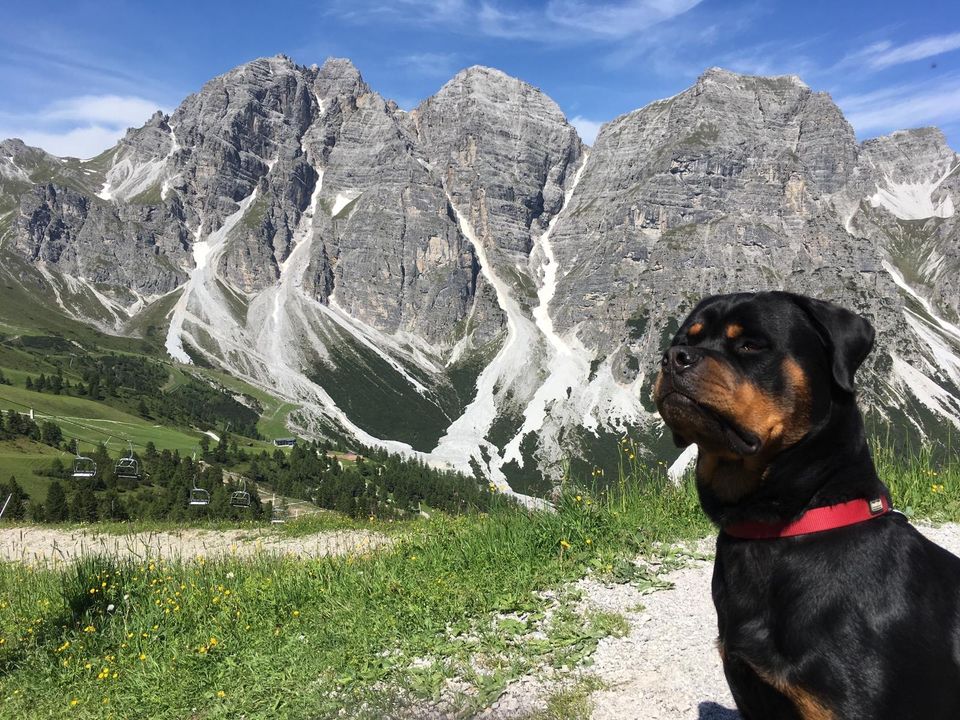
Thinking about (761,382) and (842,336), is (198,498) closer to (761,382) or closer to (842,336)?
(761,382)

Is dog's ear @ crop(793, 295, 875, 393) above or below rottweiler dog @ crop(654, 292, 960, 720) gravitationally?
above

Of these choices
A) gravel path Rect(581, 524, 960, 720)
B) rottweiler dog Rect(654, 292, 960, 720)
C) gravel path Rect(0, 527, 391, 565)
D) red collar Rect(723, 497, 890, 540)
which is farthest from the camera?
gravel path Rect(0, 527, 391, 565)

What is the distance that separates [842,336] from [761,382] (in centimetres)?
63

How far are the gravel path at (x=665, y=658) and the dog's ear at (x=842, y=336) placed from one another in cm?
359

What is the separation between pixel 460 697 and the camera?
248 inches

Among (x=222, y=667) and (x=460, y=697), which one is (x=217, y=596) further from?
(x=460, y=697)

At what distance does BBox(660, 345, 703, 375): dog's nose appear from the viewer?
152 inches

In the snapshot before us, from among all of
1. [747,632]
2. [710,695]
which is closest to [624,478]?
[710,695]

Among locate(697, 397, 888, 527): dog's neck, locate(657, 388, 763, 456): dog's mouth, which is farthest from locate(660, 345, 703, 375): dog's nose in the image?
locate(697, 397, 888, 527): dog's neck

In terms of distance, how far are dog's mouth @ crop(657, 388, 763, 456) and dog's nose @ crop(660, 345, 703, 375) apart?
0.14 m

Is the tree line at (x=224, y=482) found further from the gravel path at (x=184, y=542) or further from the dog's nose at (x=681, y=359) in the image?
the dog's nose at (x=681, y=359)

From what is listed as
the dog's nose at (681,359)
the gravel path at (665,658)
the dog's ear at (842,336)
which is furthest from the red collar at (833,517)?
the gravel path at (665,658)

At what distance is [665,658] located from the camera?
671 centimetres

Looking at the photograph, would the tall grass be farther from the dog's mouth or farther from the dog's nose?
the dog's nose
